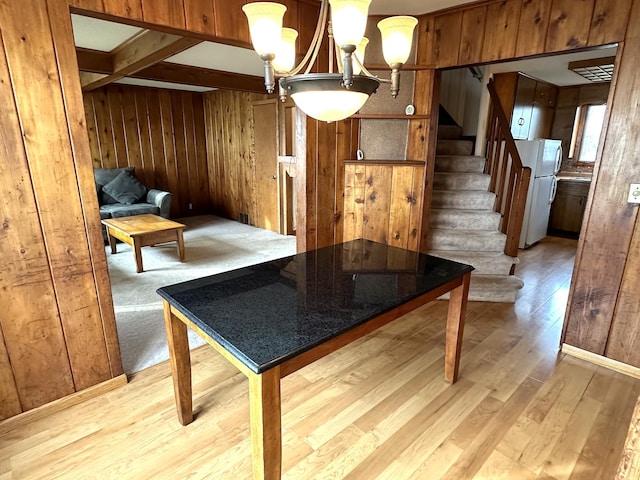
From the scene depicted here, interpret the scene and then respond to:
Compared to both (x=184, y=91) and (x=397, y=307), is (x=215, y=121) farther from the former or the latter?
(x=397, y=307)

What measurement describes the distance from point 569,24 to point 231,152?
214 inches

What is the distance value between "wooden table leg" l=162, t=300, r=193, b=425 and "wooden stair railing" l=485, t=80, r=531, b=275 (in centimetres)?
308

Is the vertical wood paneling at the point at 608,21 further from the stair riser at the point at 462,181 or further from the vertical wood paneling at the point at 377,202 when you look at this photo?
the stair riser at the point at 462,181

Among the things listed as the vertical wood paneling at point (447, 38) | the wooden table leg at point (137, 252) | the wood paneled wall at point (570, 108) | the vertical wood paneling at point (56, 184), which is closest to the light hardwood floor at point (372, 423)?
the vertical wood paneling at point (56, 184)

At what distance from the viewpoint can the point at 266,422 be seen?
46.3 inches

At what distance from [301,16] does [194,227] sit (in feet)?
14.5

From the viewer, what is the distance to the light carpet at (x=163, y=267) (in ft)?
8.53

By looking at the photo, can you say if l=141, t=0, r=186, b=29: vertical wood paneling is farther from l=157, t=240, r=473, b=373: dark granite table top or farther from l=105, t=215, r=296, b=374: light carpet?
l=105, t=215, r=296, b=374: light carpet

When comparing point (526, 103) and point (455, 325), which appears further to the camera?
point (526, 103)

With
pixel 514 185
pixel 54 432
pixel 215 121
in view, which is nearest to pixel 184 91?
pixel 215 121

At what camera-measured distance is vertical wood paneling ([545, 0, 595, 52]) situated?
2.15m

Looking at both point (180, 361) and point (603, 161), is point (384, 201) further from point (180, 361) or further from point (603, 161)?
point (180, 361)

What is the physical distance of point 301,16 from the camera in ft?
8.40

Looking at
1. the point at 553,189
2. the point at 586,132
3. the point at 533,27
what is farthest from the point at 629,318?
the point at 586,132
